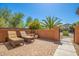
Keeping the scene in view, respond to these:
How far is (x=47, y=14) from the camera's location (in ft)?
20.7

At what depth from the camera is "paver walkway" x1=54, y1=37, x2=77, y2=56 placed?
19.5 feet

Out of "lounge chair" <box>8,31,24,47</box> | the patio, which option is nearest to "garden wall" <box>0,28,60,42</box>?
"lounge chair" <box>8,31,24,47</box>

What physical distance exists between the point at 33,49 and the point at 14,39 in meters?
1.01

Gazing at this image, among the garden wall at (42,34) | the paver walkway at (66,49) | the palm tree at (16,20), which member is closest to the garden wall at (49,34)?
the garden wall at (42,34)

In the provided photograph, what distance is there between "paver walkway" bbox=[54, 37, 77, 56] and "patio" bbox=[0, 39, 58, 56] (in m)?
0.22

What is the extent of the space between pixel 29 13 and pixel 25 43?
4.45ft

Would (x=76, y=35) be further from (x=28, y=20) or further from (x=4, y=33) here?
(x=4, y=33)

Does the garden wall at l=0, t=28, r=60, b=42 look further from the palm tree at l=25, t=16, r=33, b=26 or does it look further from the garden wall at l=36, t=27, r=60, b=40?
the palm tree at l=25, t=16, r=33, b=26

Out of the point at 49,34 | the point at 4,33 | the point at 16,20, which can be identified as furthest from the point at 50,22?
the point at 4,33

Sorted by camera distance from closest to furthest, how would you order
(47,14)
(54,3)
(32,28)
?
1. (54,3)
2. (47,14)
3. (32,28)

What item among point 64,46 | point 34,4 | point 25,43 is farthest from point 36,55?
point 34,4

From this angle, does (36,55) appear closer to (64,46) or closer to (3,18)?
(64,46)

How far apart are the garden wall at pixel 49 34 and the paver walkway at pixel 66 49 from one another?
37 cm

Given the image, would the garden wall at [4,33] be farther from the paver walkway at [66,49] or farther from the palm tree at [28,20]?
the paver walkway at [66,49]
